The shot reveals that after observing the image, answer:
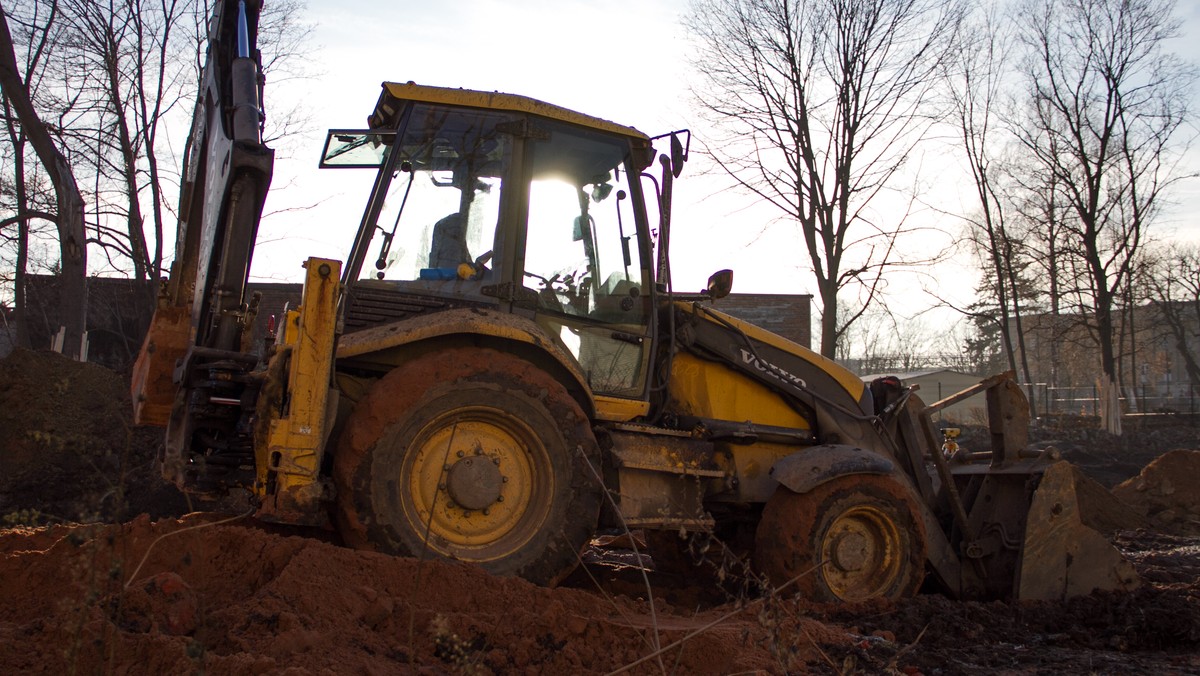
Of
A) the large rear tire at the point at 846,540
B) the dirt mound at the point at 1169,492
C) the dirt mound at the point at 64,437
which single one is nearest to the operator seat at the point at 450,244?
the large rear tire at the point at 846,540

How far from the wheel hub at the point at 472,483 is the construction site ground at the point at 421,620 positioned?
0.51 meters

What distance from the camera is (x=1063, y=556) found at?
661cm

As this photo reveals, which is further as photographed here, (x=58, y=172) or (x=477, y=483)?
(x=58, y=172)

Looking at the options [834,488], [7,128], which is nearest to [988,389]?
[834,488]

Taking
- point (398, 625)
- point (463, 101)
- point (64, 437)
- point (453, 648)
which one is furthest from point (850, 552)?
point (64, 437)

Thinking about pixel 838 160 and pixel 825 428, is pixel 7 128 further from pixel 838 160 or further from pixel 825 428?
pixel 825 428

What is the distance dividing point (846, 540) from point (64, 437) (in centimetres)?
931

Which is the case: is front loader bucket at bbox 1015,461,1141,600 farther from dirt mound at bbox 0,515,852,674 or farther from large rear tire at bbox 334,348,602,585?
large rear tire at bbox 334,348,602,585

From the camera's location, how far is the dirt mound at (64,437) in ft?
33.8

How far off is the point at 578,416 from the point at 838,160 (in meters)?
16.4

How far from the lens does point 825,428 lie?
7133mm

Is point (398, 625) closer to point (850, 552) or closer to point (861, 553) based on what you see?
point (850, 552)

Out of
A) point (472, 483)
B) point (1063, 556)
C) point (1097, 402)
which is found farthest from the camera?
point (1097, 402)

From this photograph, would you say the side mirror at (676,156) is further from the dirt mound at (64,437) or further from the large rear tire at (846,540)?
the dirt mound at (64,437)
